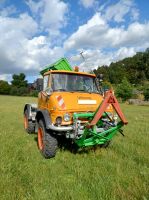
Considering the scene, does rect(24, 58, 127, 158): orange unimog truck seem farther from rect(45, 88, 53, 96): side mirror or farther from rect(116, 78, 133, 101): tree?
rect(116, 78, 133, 101): tree

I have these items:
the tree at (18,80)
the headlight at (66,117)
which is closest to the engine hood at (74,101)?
the headlight at (66,117)

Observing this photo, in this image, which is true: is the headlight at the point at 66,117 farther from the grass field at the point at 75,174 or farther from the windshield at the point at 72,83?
the windshield at the point at 72,83

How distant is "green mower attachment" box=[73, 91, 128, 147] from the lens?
632cm

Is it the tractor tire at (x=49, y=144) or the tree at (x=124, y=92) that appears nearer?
the tractor tire at (x=49, y=144)

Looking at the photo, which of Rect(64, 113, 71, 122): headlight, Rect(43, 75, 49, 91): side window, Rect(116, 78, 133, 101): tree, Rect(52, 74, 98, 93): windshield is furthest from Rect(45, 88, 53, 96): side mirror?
Rect(116, 78, 133, 101): tree

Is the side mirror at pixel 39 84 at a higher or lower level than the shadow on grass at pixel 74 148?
higher

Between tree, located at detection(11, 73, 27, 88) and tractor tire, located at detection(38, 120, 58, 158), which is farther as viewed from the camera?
tree, located at detection(11, 73, 27, 88)

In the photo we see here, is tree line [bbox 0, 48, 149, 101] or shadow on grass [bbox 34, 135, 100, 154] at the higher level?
tree line [bbox 0, 48, 149, 101]

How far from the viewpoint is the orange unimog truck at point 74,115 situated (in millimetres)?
6527

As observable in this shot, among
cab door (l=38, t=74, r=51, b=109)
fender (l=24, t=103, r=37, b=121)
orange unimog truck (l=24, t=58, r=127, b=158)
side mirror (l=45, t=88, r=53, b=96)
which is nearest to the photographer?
orange unimog truck (l=24, t=58, r=127, b=158)

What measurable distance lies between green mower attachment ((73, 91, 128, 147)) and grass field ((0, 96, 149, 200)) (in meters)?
0.45

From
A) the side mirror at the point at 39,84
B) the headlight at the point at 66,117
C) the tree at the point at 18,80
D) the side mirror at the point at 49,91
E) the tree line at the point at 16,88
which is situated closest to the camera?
the headlight at the point at 66,117

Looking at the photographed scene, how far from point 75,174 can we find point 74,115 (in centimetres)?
155

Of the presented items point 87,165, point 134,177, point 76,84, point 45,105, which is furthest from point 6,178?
point 76,84
